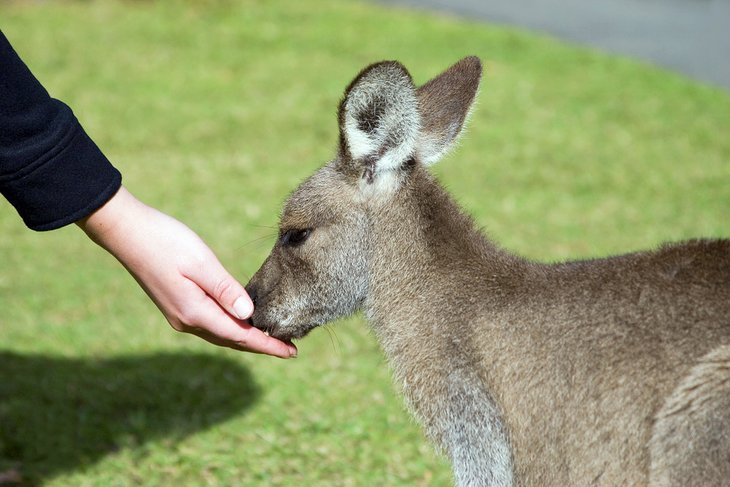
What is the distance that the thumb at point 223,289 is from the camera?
350cm

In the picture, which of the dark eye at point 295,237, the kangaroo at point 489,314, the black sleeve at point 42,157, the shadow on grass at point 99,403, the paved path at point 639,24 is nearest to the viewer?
the kangaroo at point 489,314

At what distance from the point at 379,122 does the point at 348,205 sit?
343 millimetres

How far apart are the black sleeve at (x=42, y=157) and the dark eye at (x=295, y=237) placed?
70cm

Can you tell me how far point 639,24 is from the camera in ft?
46.8

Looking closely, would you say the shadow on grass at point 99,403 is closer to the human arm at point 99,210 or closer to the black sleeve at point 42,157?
the human arm at point 99,210

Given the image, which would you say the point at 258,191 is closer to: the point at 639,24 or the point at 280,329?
the point at 280,329

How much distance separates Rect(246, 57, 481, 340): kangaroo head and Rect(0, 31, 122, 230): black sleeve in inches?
28.2

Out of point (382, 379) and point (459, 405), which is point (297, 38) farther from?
point (459, 405)

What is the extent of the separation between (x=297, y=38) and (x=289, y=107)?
2770 millimetres

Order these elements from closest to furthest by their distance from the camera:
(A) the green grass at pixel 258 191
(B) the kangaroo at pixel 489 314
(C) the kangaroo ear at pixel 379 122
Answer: (B) the kangaroo at pixel 489 314, (C) the kangaroo ear at pixel 379 122, (A) the green grass at pixel 258 191

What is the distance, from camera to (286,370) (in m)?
5.70

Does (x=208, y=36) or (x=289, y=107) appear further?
(x=208, y=36)

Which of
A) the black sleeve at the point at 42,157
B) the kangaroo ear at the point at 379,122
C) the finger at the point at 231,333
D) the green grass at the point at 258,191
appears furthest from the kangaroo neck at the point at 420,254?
the green grass at the point at 258,191

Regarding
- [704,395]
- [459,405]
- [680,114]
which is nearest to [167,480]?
[459,405]
